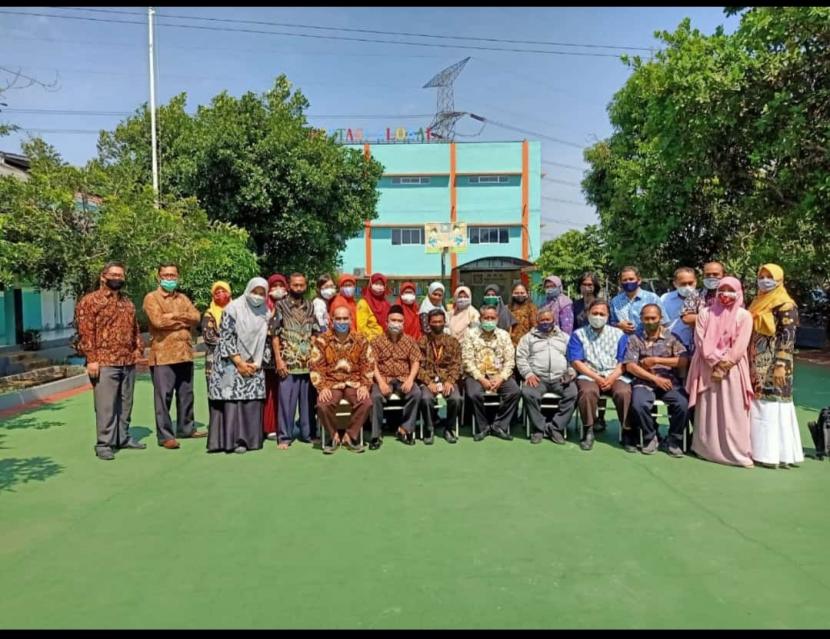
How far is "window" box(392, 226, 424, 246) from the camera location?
124 feet

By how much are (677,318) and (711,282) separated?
47cm

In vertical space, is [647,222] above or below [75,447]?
above

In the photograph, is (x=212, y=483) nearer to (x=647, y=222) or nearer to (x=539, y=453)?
(x=539, y=453)

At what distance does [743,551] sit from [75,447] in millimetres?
5922

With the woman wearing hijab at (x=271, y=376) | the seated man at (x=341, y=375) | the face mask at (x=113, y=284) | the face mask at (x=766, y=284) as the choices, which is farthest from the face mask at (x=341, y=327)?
the face mask at (x=766, y=284)

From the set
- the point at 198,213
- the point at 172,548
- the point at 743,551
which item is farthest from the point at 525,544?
the point at 198,213

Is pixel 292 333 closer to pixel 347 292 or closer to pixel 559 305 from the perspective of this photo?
pixel 347 292

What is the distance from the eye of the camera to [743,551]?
3.61 meters

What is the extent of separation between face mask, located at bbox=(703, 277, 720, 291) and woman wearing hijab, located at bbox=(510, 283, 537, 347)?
1.86m

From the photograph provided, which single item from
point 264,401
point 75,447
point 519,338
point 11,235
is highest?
point 11,235

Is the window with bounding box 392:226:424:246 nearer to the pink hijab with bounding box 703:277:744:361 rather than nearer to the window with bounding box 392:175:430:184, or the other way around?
the window with bounding box 392:175:430:184

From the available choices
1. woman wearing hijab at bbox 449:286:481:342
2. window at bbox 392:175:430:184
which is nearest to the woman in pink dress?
woman wearing hijab at bbox 449:286:481:342

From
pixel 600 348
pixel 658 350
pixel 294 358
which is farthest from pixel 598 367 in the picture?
pixel 294 358

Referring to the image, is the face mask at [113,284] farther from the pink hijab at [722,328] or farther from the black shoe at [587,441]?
the pink hijab at [722,328]
